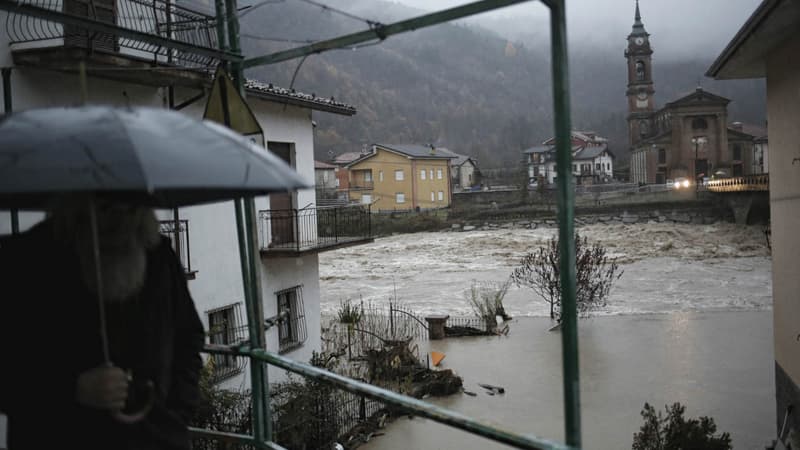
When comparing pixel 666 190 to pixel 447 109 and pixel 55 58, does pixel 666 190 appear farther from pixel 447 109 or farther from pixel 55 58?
pixel 447 109

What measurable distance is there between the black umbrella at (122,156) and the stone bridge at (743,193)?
50.0m

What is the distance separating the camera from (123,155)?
70.8 inches

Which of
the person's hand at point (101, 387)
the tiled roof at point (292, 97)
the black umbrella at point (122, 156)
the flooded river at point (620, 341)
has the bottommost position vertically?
the flooded river at point (620, 341)

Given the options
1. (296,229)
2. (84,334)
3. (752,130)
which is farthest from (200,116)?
(752,130)

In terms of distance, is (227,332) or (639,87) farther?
(639,87)

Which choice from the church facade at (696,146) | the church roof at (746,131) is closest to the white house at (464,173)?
the church facade at (696,146)

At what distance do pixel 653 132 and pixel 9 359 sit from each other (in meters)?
94.1

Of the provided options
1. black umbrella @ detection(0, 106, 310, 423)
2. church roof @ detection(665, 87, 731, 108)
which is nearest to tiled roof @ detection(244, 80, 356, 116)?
black umbrella @ detection(0, 106, 310, 423)

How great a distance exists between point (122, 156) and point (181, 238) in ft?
31.6

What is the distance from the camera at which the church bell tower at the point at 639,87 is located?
9062 cm

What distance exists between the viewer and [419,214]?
196 ft

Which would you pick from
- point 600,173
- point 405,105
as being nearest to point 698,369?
point 600,173

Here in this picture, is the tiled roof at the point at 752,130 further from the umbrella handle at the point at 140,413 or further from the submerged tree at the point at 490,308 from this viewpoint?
the umbrella handle at the point at 140,413

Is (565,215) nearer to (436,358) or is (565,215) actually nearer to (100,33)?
(100,33)
